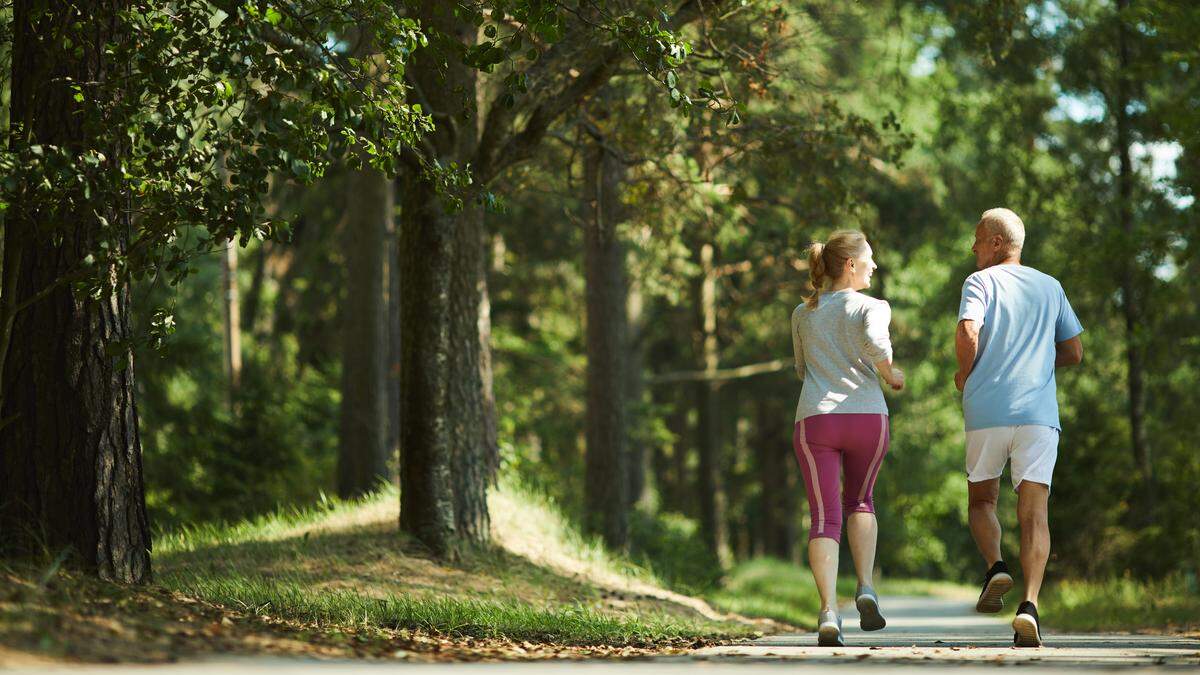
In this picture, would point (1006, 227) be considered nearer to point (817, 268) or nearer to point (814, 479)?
point (817, 268)

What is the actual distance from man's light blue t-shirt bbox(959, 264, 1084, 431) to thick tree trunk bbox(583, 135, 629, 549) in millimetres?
9242

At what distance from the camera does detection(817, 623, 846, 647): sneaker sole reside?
267 inches

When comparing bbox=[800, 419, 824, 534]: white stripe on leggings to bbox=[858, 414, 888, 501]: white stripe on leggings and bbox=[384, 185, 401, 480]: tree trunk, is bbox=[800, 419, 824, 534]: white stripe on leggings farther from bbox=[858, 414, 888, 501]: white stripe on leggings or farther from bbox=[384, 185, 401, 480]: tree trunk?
bbox=[384, 185, 401, 480]: tree trunk

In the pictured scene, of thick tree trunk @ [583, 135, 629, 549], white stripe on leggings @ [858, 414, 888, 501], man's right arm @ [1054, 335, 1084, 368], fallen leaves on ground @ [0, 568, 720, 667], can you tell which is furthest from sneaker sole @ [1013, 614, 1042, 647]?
thick tree trunk @ [583, 135, 629, 549]

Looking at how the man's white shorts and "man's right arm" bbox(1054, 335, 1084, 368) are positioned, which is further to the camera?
"man's right arm" bbox(1054, 335, 1084, 368)

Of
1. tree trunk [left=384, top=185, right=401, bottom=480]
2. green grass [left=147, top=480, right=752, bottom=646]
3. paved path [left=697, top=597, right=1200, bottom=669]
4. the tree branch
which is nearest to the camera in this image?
paved path [left=697, top=597, right=1200, bottom=669]

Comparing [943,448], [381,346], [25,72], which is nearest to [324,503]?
[381,346]

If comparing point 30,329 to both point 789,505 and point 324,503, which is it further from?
point 789,505

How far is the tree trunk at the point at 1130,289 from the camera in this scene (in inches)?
708

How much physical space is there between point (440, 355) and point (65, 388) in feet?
11.6

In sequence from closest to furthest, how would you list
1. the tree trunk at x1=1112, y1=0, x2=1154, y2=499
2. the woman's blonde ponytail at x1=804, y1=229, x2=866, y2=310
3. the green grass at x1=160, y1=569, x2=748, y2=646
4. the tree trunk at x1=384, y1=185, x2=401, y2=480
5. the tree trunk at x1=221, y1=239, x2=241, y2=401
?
the woman's blonde ponytail at x1=804, y1=229, x2=866, y2=310
the green grass at x1=160, y1=569, x2=748, y2=646
the tree trunk at x1=384, y1=185, x2=401, y2=480
the tree trunk at x1=1112, y1=0, x2=1154, y2=499
the tree trunk at x1=221, y1=239, x2=241, y2=401

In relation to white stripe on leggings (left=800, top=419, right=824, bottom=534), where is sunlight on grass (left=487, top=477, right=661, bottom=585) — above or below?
below

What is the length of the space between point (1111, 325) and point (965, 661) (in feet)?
66.4

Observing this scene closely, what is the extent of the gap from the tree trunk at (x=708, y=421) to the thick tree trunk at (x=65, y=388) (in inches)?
723
